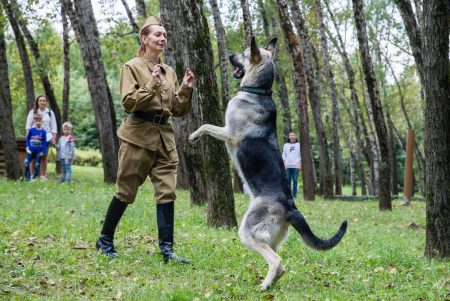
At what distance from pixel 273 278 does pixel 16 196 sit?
7.76 m

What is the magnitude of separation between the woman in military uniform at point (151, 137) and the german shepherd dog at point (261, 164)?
0.45 metres

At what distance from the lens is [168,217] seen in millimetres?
6559

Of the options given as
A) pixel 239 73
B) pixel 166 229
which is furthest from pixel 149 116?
pixel 166 229

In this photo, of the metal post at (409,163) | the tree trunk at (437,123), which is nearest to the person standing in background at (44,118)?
the tree trunk at (437,123)

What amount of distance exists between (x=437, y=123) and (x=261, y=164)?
312 cm

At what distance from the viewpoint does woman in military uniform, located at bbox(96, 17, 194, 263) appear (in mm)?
6367

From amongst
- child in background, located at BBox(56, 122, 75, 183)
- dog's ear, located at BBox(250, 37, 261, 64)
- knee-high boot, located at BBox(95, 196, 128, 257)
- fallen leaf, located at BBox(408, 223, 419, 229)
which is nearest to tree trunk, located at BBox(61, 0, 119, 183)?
child in background, located at BBox(56, 122, 75, 183)

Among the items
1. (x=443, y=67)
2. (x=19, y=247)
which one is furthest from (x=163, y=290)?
(x=443, y=67)

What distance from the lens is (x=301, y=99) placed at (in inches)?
758

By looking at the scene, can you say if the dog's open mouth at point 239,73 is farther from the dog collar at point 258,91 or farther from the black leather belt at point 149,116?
the black leather belt at point 149,116

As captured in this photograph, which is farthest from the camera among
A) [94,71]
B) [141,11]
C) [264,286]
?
[141,11]

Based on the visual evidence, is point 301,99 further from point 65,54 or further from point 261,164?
point 261,164

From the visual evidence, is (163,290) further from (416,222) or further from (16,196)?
(416,222)

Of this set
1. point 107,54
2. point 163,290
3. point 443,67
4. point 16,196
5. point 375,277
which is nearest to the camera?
point 163,290
